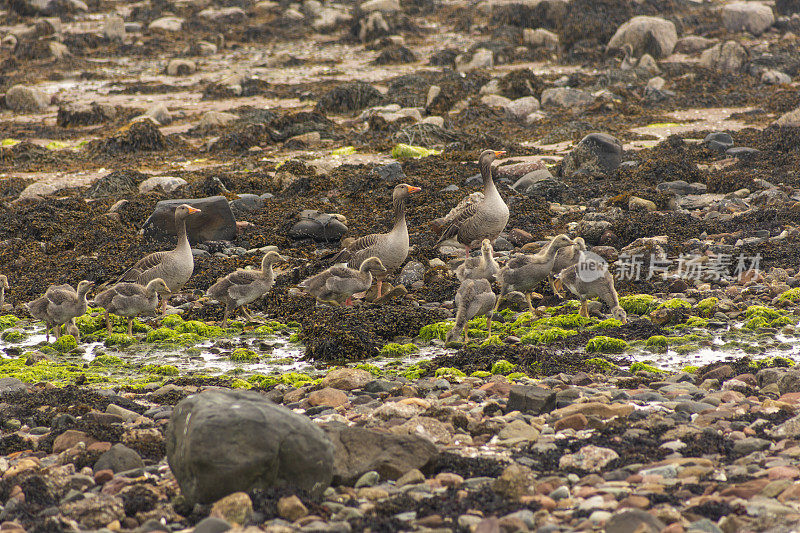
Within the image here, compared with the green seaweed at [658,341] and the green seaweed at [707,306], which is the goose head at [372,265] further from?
the green seaweed at [707,306]

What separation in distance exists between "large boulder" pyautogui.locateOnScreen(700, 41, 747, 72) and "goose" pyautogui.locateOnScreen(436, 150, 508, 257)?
19.3 m

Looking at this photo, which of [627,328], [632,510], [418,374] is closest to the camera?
[632,510]

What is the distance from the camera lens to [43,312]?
10734mm

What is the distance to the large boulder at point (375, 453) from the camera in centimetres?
582

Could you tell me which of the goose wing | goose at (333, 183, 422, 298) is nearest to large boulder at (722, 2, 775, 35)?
goose at (333, 183, 422, 298)

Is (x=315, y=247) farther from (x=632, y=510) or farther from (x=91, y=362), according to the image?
(x=632, y=510)

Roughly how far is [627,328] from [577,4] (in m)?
29.8

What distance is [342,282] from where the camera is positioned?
11.2 metres

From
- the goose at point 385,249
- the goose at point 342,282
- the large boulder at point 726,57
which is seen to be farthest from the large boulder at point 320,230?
the large boulder at point 726,57

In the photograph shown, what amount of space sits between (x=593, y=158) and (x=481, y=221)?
18.4 feet

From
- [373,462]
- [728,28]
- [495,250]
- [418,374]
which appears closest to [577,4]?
[728,28]

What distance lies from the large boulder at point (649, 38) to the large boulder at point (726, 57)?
6.46ft

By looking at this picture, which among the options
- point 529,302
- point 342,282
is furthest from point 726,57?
point 342,282

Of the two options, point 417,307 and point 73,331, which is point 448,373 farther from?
point 73,331
